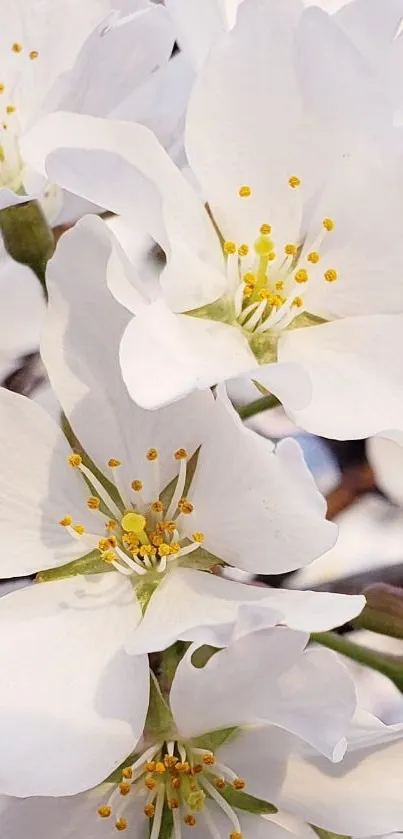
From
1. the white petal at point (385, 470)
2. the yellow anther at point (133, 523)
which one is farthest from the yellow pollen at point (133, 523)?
the white petal at point (385, 470)

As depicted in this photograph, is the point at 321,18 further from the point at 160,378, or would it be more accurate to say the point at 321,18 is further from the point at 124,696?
the point at 124,696

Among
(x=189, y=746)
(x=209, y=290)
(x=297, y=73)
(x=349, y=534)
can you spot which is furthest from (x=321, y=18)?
(x=349, y=534)

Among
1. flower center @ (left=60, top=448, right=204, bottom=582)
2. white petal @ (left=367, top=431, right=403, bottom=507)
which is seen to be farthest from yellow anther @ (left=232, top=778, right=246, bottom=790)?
white petal @ (left=367, top=431, right=403, bottom=507)

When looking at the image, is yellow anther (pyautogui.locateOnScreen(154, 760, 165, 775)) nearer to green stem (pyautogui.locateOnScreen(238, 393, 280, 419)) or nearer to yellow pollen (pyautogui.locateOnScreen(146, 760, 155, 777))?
yellow pollen (pyautogui.locateOnScreen(146, 760, 155, 777))

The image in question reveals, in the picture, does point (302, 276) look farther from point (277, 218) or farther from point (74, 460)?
point (74, 460)

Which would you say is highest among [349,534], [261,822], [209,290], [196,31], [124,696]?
[196,31]

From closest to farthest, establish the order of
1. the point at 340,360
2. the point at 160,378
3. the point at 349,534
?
the point at 160,378 < the point at 340,360 < the point at 349,534
